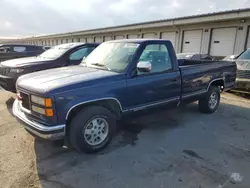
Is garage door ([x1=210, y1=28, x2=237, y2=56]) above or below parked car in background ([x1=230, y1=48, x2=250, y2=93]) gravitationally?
above

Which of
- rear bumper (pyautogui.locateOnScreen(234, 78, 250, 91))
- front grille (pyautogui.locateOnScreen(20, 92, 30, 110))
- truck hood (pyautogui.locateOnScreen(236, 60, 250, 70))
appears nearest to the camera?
front grille (pyautogui.locateOnScreen(20, 92, 30, 110))

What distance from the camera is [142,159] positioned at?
3379 millimetres

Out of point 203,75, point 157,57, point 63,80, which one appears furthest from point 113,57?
point 203,75

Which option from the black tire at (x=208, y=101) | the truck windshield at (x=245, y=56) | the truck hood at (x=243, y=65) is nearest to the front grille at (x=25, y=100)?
the black tire at (x=208, y=101)

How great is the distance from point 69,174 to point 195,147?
7.29 ft

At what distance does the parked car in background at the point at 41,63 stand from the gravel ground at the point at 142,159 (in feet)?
4.61

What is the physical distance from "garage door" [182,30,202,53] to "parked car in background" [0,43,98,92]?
12.0m

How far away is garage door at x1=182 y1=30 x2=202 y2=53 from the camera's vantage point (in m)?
16.8

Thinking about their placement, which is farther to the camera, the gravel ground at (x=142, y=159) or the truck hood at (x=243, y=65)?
the truck hood at (x=243, y=65)

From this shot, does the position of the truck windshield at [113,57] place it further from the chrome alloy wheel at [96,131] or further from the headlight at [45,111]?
the headlight at [45,111]

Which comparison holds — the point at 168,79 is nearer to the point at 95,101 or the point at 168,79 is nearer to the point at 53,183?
the point at 95,101

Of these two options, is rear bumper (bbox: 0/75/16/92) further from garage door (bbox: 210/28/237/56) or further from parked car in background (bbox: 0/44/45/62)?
garage door (bbox: 210/28/237/56)

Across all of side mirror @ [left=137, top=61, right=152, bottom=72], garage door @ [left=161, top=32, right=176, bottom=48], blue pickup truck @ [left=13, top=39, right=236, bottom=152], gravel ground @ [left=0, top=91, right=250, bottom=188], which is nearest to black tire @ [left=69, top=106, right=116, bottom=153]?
blue pickup truck @ [left=13, top=39, right=236, bottom=152]

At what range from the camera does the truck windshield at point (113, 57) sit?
379 cm
